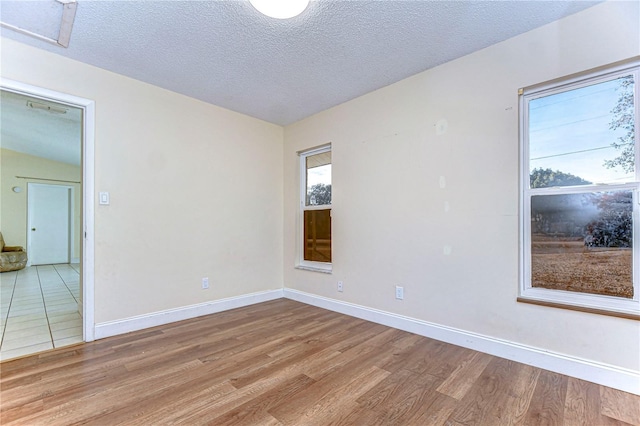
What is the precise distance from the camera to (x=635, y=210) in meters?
1.81

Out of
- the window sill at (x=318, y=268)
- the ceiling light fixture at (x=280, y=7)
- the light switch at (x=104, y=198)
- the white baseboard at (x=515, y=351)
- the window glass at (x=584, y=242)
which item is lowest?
the white baseboard at (x=515, y=351)

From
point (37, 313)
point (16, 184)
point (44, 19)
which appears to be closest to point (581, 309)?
point (44, 19)

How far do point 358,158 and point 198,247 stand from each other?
7.07 ft

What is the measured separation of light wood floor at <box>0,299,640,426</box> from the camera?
5.05ft

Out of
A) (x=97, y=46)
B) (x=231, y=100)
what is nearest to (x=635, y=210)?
(x=231, y=100)

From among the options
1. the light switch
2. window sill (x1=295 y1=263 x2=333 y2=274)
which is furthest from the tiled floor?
window sill (x1=295 y1=263 x2=333 y2=274)

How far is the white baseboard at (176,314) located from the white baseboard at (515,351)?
4.19 ft

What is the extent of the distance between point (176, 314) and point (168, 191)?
4.46 ft

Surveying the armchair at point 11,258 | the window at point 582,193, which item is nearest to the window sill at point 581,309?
the window at point 582,193

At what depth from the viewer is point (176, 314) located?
121 inches

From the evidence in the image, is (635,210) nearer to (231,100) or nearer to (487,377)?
(487,377)

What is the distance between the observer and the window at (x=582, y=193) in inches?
72.7

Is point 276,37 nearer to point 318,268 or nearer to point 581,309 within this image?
point 318,268

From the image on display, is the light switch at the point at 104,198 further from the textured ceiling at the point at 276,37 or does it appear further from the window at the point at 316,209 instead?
the window at the point at 316,209
